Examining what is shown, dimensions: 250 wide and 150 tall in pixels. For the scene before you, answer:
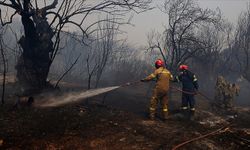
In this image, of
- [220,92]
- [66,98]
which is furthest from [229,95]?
[66,98]

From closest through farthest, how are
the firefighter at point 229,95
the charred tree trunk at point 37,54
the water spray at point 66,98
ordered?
the water spray at point 66,98 < the charred tree trunk at point 37,54 < the firefighter at point 229,95

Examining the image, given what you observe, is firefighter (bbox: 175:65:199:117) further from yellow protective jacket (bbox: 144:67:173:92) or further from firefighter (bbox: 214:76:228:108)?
firefighter (bbox: 214:76:228:108)

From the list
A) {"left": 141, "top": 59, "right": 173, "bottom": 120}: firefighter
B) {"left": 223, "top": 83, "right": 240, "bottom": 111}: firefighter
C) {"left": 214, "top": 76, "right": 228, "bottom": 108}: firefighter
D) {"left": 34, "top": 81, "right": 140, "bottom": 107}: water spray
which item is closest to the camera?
{"left": 141, "top": 59, "right": 173, "bottom": 120}: firefighter

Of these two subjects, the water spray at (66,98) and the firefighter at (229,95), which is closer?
the water spray at (66,98)

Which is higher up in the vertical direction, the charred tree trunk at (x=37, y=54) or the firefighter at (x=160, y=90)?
the charred tree trunk at (x=37, y=54)

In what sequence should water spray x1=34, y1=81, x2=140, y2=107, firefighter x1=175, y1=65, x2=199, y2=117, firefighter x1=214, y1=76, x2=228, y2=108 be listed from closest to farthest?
water spray x1=34, y1=81, x2=140, y2=107, firefighter x1=175, y1=65, x2=199, y2=117, firefighter x1=214, y1=76, x2=228, y2=108

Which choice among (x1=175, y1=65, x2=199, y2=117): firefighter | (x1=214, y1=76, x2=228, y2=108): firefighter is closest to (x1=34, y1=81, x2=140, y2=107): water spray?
(x1=175, y1=65, x2=199, y2=117): firefighter

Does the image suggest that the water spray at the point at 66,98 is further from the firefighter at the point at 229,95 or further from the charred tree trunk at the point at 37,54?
the firefighter at the point at 229,95

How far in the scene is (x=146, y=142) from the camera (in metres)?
5.05

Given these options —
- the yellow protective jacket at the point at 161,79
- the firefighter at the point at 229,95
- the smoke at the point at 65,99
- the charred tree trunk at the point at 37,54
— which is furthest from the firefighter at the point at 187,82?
the charred tree trunk at the point at 37,54

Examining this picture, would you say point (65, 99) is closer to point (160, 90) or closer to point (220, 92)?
point (160, 90)

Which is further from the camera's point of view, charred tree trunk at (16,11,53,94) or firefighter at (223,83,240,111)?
firefighter at (223,83,240,111)

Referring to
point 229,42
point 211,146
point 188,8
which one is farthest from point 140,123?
point 229,42

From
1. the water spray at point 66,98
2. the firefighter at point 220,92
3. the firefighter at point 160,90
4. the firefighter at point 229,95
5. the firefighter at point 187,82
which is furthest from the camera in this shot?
the firefighter at point 220,92
